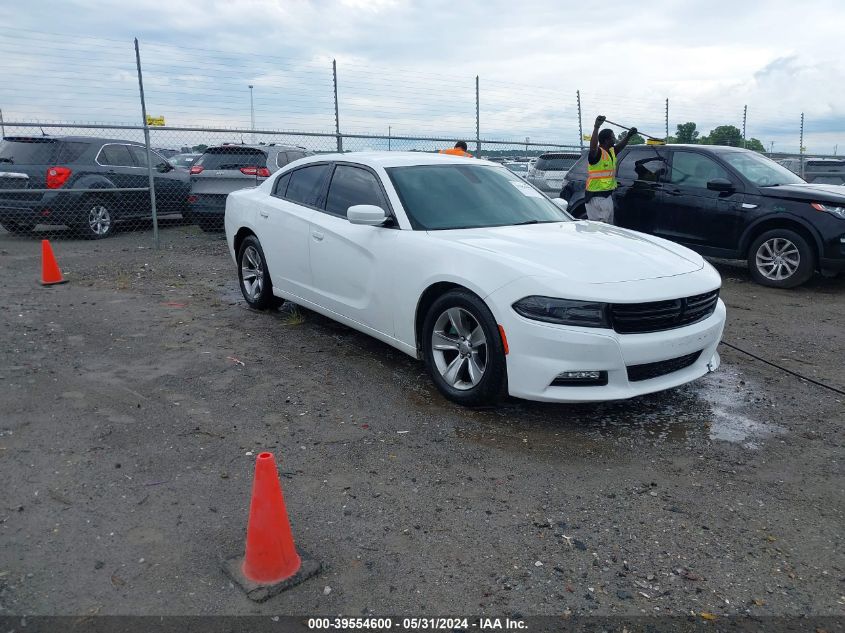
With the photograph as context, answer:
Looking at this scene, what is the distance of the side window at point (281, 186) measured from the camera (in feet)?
21.4

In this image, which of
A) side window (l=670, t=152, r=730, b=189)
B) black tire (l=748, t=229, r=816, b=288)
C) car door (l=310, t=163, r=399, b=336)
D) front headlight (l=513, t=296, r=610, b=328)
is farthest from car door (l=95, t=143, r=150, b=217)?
front headlight (l=513, t=296, r=610, b=328)

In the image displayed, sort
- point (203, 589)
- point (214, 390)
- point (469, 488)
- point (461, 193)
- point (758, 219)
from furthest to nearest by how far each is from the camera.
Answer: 1. point (758, 219)
2. point (461, 193)
3. point (214, 390)
4. point (469, 488)
5. point (203, 589)

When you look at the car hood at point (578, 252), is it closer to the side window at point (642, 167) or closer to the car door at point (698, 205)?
the car door at point (698, 205)

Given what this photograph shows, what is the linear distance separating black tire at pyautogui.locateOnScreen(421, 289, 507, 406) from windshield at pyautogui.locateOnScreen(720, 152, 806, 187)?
5896mm

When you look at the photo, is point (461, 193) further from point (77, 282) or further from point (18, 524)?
point (77, 282)

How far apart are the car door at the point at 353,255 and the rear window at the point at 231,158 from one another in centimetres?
631

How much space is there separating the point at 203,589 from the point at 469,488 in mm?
1377

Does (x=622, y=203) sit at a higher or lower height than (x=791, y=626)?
higher

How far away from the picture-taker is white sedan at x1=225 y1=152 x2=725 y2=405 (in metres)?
4.05

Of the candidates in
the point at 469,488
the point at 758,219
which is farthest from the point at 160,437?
the point at 758,219

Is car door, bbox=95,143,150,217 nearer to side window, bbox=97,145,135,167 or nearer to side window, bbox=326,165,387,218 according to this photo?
side window, bbox=97,145,135,167

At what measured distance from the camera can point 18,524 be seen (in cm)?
318

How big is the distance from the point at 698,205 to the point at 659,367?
5433mm

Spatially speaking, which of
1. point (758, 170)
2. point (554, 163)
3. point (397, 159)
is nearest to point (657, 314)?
point (397, 159)
